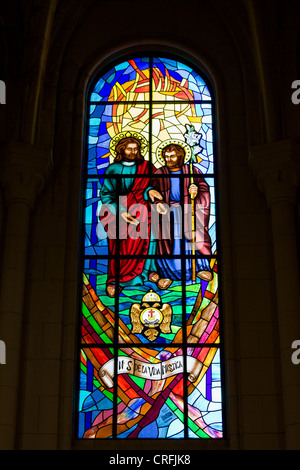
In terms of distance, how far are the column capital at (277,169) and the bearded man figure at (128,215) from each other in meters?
1.33

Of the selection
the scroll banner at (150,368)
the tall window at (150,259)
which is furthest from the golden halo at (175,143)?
the scroll banner at (150,368)

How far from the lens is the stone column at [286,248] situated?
860cm

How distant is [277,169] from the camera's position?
9.74 metres

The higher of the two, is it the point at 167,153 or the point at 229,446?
the point at 167,153

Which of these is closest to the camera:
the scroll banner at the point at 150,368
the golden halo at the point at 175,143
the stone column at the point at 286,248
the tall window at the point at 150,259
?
the stone column at the point at 286,248

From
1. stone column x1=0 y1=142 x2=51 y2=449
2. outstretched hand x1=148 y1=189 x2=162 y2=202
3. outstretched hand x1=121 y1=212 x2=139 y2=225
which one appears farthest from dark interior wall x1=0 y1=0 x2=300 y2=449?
outstretched hand x1=148 y1=189 x2=162 y2=202

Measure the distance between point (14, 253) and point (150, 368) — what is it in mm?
2037

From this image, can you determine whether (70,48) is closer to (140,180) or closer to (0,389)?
(140,180)

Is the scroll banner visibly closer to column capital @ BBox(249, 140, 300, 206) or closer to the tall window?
the tall window

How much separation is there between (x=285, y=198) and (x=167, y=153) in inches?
69.2

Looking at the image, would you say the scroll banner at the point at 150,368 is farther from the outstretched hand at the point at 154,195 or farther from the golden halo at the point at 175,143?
the golden halo at the point at 175,143
